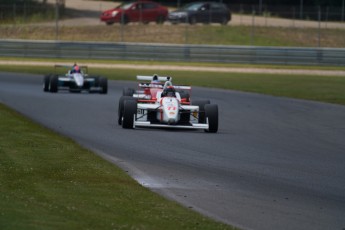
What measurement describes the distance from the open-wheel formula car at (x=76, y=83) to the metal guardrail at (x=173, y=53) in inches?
633

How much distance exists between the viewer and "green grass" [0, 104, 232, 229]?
857 centimetres

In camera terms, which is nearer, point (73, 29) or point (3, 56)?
point (3, 56)

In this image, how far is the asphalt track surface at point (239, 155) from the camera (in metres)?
10.5

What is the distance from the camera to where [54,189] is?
1054cm

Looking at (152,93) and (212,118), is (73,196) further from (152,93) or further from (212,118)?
(152,93)

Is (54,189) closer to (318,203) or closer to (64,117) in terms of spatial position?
(318,203)

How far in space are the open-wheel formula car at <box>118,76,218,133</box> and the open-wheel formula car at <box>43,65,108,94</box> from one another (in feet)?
31.7

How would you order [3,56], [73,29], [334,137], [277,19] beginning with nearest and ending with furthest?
[334,137] → [3,56] → [73,29] → [277,19]

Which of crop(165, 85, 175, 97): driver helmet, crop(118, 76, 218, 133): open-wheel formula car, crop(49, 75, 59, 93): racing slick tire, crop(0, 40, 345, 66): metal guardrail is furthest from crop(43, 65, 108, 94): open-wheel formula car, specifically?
crop(0, 40, 345, 66): metal guardrail

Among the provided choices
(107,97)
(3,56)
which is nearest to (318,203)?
(107,97)

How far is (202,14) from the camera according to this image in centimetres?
5916

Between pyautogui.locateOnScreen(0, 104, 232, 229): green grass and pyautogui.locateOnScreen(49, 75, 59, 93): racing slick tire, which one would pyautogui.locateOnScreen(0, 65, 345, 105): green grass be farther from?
pyautogui.locateOnScreen(0, 104, 232, 229): green grass

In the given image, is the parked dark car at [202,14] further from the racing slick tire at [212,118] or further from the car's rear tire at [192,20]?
the racing slick tire at [212,118]

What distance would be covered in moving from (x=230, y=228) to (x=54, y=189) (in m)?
2.46
